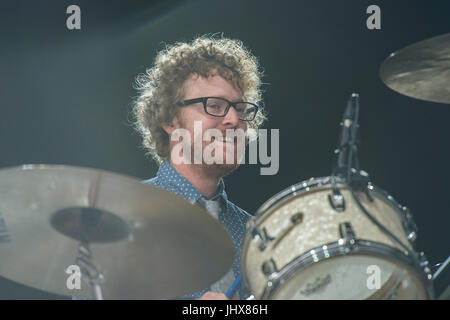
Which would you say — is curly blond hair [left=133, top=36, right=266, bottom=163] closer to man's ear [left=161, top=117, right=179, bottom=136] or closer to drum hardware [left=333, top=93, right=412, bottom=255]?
man's ear [left=161, top=117, right=179, bottom=136]

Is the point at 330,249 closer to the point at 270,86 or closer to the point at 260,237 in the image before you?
the point at 260,237

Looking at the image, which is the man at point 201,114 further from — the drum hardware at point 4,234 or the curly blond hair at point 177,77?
the drum hardware at point 4,234

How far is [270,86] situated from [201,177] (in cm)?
72

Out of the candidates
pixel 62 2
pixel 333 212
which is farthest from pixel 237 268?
pixel 62 2

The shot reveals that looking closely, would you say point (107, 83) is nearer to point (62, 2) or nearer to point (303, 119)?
point (62, 2)

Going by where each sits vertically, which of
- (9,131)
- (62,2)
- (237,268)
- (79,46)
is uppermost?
(62,2)

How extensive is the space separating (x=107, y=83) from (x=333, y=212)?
1.62 meters

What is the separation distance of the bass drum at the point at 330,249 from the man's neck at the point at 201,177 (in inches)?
33.7

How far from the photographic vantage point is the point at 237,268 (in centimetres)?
207

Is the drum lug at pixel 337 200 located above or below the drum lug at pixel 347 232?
above

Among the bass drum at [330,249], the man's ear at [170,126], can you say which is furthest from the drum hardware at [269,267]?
the man's ear at [170,126]

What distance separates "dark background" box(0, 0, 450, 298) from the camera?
2459mm

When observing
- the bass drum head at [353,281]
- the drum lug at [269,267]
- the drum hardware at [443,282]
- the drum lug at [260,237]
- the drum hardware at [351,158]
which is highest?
the drum hardware at [351,158]

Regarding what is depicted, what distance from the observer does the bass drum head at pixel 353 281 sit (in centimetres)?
128
